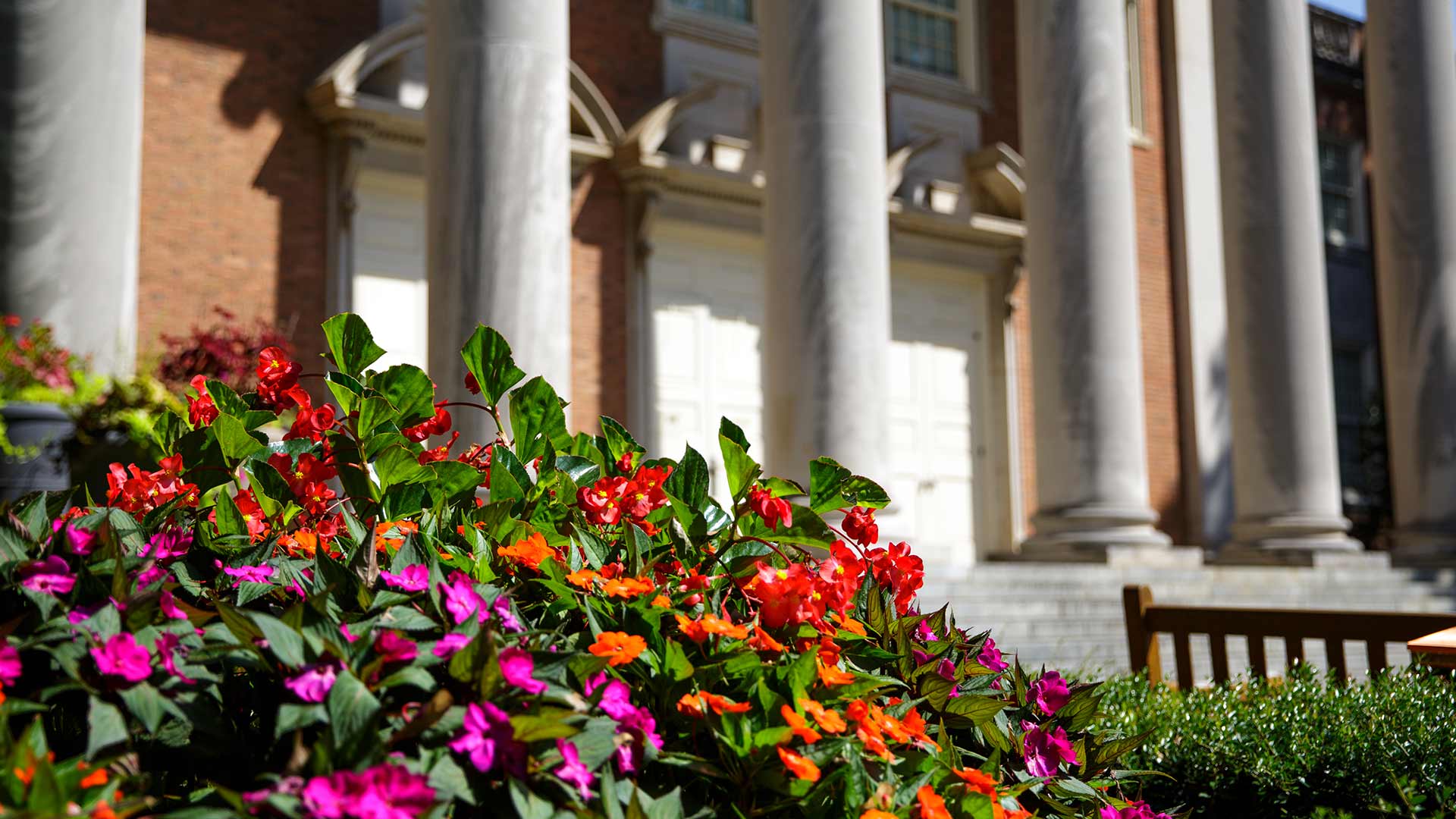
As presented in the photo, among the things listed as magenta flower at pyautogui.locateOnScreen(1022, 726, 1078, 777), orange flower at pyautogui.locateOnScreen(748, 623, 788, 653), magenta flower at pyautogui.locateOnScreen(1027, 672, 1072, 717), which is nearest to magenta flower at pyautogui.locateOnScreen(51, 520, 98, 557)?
orange flower at pyautogui.locateOnScreen(748, 623, 788, 653)

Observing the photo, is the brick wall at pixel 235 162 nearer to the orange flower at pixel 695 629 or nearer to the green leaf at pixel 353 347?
the green leaf at pixel 353 347

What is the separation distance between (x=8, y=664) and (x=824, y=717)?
1012 mm

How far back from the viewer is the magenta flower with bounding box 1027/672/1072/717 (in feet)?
8.14

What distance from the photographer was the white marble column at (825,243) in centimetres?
1158

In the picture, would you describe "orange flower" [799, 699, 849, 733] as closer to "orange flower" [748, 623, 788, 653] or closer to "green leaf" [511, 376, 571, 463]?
"orange flower" [748, 623, 788, 653]

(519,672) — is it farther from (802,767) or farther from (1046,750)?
(1046,750)

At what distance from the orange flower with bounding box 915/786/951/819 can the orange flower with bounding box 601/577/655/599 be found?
0.49 m

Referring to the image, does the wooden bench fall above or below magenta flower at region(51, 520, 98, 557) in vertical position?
below

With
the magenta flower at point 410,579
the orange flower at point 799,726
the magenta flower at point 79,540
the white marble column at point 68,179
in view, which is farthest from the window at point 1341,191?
the magenta flower at point 79,540

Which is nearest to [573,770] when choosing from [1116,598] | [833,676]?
A: [833,676]

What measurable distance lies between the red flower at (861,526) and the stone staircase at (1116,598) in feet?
25.8

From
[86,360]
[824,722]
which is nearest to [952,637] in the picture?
[824,722]

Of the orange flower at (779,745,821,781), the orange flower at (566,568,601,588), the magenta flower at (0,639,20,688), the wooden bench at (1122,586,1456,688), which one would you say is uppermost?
the orange flower at (566,568,601,588)

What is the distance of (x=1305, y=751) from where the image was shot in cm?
380
